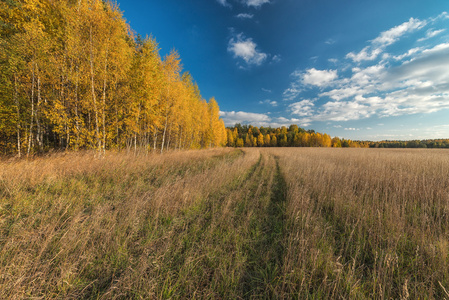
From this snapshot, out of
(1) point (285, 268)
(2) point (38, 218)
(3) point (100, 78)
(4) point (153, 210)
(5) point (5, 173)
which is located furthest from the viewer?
(3) point (100, 78)

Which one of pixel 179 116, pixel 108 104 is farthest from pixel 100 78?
pixel 179 116

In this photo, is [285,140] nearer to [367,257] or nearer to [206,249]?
[367,257]

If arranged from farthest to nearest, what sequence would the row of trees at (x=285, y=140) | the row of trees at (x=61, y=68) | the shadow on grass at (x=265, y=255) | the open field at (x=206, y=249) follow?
the row of trees at (x=285, y=140) < the row of trees at (x=61, y=68) < the shadow on grass at (x=265, y=255) < the open field at (x=206, y=249)

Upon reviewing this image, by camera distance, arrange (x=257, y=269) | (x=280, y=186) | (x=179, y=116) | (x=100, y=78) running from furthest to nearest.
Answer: (x=179, y=116) < (x=100, y=78) < (x=280, y=186) < (x=257, y=269)

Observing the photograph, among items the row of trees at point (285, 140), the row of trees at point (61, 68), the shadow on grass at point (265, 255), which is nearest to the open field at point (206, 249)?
the shadow on grass at point (265, 255)

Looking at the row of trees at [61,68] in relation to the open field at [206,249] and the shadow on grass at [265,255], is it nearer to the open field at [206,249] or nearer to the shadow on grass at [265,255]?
the open field at [206,249]

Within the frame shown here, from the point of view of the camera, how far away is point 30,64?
7578 mm

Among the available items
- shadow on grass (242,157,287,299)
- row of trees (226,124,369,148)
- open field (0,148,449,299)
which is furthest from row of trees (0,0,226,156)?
row of trees (226,124,369,148)

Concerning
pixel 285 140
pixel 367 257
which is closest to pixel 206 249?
pixel 367 257

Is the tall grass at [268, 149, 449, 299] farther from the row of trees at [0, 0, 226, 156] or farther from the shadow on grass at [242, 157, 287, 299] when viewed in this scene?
the row of trees at [0, 0, 226, 156]

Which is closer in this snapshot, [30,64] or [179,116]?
[30,64]

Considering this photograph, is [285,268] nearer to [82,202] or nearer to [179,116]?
[82,202]

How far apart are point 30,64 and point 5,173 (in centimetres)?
732

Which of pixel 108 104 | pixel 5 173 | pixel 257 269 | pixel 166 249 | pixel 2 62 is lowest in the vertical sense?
pixel 257 269
